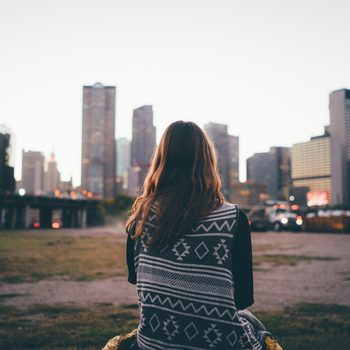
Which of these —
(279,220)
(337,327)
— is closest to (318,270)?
(337,327)

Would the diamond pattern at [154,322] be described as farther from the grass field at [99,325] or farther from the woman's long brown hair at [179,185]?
the grass field at [99,325]

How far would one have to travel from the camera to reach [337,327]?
5.62 meters

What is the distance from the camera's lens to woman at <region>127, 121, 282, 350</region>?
2227 millimetres

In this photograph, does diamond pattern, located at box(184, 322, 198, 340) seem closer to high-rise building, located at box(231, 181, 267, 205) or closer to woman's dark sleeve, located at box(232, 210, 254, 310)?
woman's dark sleeve, located at box(232, 210, 254, 310)

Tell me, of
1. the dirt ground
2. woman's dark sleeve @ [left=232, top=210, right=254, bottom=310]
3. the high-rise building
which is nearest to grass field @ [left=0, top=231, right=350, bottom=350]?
the dirt ground

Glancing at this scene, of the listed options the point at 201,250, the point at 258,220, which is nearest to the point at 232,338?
the point at 201,250

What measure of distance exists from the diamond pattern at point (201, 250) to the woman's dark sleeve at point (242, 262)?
0.48ft

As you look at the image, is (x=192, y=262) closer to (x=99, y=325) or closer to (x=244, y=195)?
(x=99, y=325)

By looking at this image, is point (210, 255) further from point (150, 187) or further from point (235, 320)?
point (150, 187)

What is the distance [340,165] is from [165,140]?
19433cm

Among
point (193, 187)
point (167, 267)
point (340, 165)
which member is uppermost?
point (340, 165)

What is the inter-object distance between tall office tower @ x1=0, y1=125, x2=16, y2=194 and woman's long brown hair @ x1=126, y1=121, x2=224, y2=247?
283 feet

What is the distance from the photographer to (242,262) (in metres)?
2.32

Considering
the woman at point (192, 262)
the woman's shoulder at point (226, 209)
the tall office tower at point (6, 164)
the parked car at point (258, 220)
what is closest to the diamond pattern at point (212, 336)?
the woman at point (192, 262)
